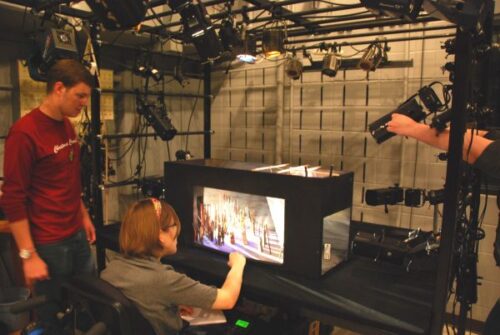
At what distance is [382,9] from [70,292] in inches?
54.4

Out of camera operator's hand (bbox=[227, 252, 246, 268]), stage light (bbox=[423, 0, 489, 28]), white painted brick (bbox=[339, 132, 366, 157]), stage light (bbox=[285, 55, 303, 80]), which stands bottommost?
camera operator's hand (bbox=[227, 252, 246, 268])

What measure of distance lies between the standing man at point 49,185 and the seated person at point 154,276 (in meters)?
0.54

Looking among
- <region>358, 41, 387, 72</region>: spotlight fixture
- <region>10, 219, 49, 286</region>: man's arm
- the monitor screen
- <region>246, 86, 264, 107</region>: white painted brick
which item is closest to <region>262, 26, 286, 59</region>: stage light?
<region>358, 41, 387, 72</region>: spotlight fixture

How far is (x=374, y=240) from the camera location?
2047mm

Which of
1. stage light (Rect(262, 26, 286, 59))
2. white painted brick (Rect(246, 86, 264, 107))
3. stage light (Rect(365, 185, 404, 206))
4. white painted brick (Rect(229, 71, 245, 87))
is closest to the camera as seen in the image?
stage light (Rect(365, 185, 404, 206))

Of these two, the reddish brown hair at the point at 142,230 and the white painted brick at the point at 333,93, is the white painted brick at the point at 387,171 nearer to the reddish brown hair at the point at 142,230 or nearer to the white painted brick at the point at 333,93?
the white painted brick at the point at 333,93

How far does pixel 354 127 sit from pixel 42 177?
2327 mm

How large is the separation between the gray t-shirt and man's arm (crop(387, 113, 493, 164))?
958 mm

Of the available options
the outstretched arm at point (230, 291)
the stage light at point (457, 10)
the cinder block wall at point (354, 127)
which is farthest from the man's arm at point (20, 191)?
the cinder block wall at point (354, 127)

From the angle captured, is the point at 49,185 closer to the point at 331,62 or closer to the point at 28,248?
the point at 28,248

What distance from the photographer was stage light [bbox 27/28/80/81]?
6.61 ft

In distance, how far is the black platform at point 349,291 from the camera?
153 cm

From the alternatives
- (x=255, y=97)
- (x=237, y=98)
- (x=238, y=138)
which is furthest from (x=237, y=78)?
(x=238, y=138)

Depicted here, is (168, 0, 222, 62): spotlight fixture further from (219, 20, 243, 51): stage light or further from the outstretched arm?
the outstretched arm
